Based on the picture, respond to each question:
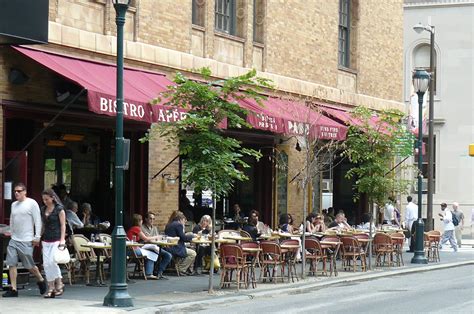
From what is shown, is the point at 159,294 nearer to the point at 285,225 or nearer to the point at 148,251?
the point at 148,251

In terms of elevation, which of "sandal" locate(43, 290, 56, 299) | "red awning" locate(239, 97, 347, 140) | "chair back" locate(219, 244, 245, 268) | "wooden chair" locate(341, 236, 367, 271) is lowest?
"sandal" locate(43, 290, 56, 299)

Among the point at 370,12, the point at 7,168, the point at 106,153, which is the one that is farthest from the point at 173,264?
the point at 370,12

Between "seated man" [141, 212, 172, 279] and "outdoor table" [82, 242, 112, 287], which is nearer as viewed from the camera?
"outdoor table" [82, 242, 112, 287]

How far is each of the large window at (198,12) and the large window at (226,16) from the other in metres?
1.03

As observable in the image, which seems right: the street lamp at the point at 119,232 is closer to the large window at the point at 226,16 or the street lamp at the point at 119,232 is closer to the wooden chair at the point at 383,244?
the large window at the point at 226,16

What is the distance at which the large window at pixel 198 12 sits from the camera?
23953 millimetres

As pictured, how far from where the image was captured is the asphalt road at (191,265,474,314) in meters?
15.8

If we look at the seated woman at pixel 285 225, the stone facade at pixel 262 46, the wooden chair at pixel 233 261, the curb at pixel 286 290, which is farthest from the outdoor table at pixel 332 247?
the wooden chair at pixel 233 261

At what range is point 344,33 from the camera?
104 ft

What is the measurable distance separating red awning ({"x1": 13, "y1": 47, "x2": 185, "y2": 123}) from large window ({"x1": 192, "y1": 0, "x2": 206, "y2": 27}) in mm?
3898

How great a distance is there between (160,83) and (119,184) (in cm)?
582

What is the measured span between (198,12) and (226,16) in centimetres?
157

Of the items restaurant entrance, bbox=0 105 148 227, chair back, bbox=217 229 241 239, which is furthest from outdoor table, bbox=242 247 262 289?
restaurant entrance, bbox=0 105 148 227

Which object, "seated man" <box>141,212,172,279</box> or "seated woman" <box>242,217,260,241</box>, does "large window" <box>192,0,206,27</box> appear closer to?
"seated woman" <box>242,217,260,241</box>
